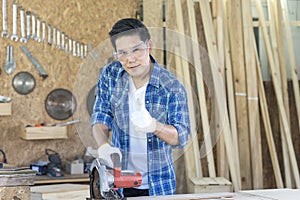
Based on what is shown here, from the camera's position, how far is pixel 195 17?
5.29 m

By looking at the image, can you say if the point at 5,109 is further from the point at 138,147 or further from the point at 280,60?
the point at 280,60

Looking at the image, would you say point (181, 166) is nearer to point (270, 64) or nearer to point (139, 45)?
point (270, 64)

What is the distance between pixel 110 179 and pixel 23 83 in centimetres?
306

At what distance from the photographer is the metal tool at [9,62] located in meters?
5.01

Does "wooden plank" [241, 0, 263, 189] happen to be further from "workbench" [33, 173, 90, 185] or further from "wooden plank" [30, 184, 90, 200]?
"wooden plank" [30, 184, 90, 200]

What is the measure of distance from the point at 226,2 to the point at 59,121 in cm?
193

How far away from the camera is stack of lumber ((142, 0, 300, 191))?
200 inches

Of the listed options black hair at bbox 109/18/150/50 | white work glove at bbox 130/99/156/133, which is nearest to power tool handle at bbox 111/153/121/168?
white work glove at bbox 130/99/156/133

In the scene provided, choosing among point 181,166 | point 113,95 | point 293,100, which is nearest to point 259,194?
point 113,95

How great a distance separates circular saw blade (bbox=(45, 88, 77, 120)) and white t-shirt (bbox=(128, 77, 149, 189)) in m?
2.55

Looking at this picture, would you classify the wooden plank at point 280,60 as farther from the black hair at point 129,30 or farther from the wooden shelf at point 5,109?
the black hair at point 129,30

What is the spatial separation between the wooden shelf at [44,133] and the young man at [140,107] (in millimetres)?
2241

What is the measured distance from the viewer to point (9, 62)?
16.5ft

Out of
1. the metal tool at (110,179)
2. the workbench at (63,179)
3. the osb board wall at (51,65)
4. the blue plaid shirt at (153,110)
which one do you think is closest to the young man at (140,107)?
the blue plaid shirt at (153,110)
